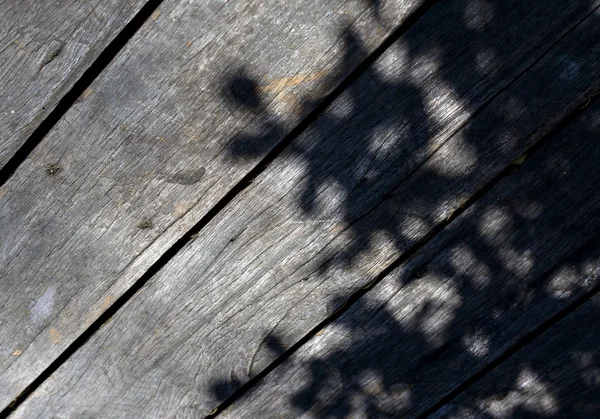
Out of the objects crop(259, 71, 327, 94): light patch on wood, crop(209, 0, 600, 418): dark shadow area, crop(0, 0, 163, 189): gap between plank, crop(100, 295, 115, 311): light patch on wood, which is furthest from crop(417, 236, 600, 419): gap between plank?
crop(0, 0, 163, 189): gap between plank

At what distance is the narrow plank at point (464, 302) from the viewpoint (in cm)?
211

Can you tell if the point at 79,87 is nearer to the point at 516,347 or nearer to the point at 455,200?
the point at 455,200

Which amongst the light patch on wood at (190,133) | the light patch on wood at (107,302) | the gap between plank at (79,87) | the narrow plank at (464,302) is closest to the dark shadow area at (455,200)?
the narrow plank at (464,302)

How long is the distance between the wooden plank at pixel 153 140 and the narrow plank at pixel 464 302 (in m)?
0.63

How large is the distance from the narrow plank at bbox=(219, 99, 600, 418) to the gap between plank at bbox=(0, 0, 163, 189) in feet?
3.45

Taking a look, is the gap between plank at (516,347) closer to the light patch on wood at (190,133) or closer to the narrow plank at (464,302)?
the narrow plank at (464,302)

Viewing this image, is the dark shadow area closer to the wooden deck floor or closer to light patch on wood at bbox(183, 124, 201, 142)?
the wooden deck floor

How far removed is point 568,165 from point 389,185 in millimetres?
582

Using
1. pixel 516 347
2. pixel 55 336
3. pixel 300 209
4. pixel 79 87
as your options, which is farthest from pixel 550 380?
pixel 79 87

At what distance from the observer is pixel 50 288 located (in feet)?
7.41

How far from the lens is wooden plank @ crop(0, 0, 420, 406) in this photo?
1.93m

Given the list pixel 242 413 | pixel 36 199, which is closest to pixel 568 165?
pixel 242 413

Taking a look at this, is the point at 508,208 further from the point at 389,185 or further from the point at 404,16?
the point at 404,16

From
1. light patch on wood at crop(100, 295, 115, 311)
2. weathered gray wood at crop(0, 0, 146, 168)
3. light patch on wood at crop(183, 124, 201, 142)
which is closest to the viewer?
weathered gray wood at crop(0, 0, 146, 168)
